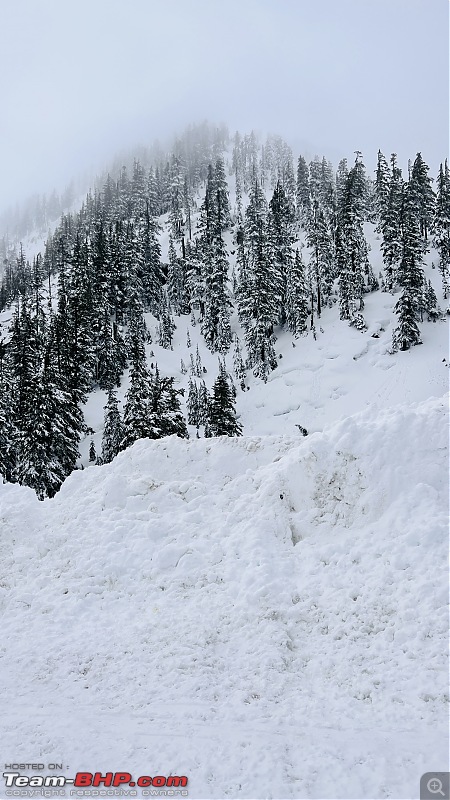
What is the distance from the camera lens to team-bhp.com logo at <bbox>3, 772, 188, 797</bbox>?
6.30 m

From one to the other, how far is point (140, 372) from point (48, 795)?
1231 inches

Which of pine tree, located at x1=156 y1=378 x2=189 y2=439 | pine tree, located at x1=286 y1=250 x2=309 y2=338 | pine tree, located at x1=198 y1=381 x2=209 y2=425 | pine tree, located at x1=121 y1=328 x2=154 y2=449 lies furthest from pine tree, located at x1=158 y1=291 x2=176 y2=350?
pine tree, located at x1=156 y1=378 x2=189 y2=439

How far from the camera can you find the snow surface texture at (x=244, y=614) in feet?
22.2

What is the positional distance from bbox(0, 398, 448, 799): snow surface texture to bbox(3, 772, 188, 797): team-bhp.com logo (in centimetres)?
13

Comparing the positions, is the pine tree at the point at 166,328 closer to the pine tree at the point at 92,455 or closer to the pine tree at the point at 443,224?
the pine tree at the point at 92,455

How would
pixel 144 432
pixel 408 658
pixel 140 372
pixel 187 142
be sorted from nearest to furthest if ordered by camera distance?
pixel 408 658 → pixel 144 432 → pixel 140 372 → pixel 187 142

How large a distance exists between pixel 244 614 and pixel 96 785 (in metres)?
3.92

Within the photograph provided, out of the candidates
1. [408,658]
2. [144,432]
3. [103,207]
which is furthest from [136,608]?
[103,207]

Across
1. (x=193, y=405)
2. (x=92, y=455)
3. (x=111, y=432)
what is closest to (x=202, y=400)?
(x=193, y=405)

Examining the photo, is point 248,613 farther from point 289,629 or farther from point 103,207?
point 103,207

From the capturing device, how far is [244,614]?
943 centimetres

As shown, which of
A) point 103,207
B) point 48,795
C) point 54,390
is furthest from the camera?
point 103,207

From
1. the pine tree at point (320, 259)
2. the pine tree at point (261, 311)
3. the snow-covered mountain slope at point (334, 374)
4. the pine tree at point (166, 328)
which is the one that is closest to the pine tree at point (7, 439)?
the snow-covered mountain slope at point (334, 374)

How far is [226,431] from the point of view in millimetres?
32906
